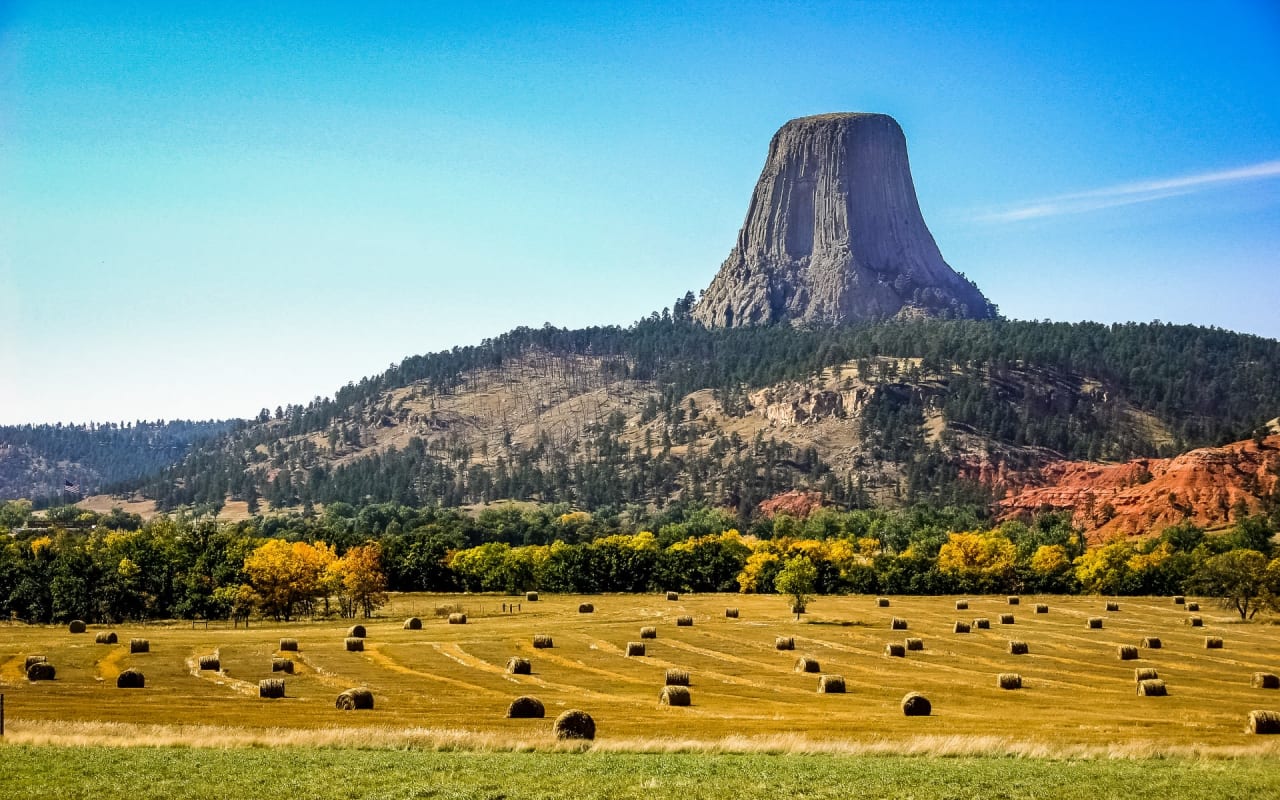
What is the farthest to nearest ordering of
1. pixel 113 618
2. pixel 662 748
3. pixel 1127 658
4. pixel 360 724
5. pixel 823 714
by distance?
pixel 113 618 → pixel 1127 658 → pixel 823 714 → pixel 360 724 → pixel 662 748

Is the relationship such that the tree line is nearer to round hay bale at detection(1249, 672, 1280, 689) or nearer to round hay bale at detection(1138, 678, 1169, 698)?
round hay bale at detection(1249, 672, 1280, 689)

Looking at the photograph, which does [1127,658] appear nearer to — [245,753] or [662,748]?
[662,748]

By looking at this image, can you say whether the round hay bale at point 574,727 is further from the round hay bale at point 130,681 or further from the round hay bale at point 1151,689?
the round hay bale at point 1151,689

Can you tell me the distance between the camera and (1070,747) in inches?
1534

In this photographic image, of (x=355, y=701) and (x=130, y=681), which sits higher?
(x=355, y=701)

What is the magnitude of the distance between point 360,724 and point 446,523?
148 m

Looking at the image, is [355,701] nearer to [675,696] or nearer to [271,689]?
[271,689]

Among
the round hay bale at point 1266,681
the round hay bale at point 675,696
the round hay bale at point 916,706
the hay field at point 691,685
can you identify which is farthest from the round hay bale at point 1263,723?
the round hay bale at point 675,696

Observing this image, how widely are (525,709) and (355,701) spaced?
680 cm

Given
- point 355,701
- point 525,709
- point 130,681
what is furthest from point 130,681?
point 525,709

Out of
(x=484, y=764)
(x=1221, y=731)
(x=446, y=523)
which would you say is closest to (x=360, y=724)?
(x=484, y=764)

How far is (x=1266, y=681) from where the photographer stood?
59000 mm

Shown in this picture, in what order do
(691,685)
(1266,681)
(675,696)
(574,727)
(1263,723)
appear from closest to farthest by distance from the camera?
1. (574,727)
2. (1263,723)
3. (675,696)
4. (691,685)
5. (1266,681)

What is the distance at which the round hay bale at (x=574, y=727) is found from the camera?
1555 inches
